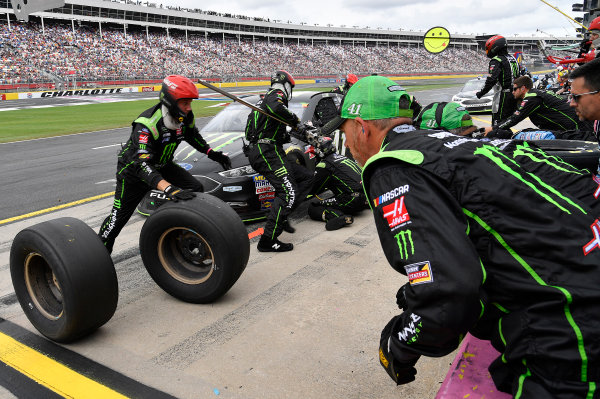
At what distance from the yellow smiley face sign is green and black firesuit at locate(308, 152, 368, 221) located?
7.33 feet

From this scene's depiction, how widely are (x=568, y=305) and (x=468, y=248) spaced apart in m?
0.32

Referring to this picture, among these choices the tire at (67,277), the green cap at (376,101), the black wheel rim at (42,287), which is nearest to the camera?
the green cap at (376,101)

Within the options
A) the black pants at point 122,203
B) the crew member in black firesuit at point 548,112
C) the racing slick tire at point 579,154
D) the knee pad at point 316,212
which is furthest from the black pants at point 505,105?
the black pants at point 122,203

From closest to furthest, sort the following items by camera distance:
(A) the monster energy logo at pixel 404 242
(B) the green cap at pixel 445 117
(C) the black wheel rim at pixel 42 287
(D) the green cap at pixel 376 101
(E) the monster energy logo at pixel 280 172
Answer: (A) the monster energy logo at pixel 404 242 < (D) the green cap at pixel 376 101 < (C) the black wheel rim at pixel 42 287 < (B) the green cap at pixel 445 117 < (E) the monster energy logo at pixel 280 172

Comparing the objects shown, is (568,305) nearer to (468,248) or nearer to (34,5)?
(468,248)

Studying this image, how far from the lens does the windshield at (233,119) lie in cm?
697

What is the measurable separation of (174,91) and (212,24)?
69125mm

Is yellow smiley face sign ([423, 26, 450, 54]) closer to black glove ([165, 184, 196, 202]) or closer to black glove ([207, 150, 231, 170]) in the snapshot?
black glove ([207, 150, 231, 170])

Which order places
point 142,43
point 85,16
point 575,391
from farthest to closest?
point 142,43
point 85,16
point 575,391

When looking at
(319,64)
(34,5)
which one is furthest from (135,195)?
(319,64)

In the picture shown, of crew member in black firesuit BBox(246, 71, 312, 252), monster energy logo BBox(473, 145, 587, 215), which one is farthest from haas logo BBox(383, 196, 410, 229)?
crew member in black firesuit BBox(246, 71, 312, 252)

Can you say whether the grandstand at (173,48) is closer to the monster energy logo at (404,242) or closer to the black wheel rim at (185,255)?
the black wheel rim at (185,255)

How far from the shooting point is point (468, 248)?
131 centimetres

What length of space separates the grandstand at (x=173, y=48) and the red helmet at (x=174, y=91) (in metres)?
37.6
